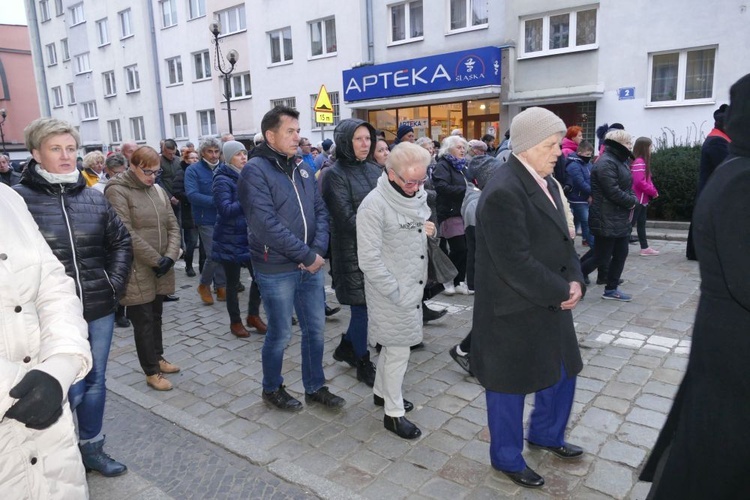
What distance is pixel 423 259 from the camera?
3.70m

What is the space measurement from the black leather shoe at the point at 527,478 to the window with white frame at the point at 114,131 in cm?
3521

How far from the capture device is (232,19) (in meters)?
25.7

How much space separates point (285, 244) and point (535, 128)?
1.77 metres

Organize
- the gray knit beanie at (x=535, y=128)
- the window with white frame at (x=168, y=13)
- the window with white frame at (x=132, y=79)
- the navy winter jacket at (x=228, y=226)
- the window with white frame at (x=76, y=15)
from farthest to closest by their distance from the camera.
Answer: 1. the window with white frame at (x=76, y=15)
2. the window with white frame at (x=132, y=79)
3. the window with white frame at (x=168, y=13)
4. the navy winter jacket at (x=228, y=226)
5. the gray knit beanie at (x=535, y=128)

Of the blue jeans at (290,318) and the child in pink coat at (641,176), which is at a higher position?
the child in pink coat at (641,176)

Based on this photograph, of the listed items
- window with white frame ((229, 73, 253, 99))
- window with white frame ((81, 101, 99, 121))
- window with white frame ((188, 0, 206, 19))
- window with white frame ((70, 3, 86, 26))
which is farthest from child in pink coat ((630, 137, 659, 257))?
window with white frame ((70, 3, 86, 26))

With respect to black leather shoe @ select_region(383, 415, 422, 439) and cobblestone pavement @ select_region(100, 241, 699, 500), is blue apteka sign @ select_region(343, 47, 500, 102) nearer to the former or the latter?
cobblestone pavement @ select_region(100, 241, 699, 500)

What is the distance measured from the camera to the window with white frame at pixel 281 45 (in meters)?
A: 23.5

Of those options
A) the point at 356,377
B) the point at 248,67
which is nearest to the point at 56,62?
the point at 248,67

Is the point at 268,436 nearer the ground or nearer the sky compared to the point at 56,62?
nearer the ground

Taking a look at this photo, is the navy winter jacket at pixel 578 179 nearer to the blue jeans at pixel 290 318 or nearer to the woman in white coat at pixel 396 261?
the woman in white coat at pixel 396 261

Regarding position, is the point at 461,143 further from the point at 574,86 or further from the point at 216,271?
the point at 574,86

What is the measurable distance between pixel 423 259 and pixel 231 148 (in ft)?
10.9

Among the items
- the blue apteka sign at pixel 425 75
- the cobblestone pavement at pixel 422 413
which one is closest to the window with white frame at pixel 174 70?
the blue apteka sign at pixel 425 75
